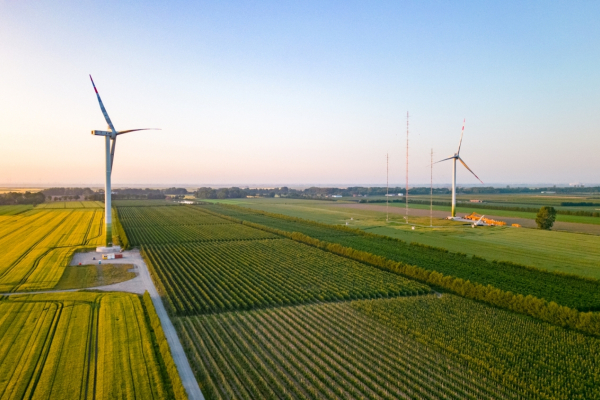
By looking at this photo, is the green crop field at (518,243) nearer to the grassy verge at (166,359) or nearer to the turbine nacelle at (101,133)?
the grassy verge at (166,359)

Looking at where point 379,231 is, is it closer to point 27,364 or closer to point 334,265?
point 334,265

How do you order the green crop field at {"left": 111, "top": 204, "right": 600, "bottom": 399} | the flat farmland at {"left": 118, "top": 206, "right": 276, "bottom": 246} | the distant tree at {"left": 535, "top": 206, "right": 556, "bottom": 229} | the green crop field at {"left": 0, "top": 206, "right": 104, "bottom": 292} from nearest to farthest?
1. the green crop field at {"left": 111, "top": 204, "right": 600, "bottom": 399}
2. the green crop field at {"left": 0, "top": 206, "right": 104, "bottom": 292}
3. the flat farmland at {"left": 118, "top": 206, "right": 276, "bottom": 246}
4. the distant tree at {"left": 535, "top": 206, "right": 556, "bottom": 229}

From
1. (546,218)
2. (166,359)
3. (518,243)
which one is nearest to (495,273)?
(518,243)

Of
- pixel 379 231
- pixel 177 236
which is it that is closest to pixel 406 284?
pixel 379 231

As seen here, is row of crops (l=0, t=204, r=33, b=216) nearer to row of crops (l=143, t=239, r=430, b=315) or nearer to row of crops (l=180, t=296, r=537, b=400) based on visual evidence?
row of crops (l=143, t=239, r=430, b=315)

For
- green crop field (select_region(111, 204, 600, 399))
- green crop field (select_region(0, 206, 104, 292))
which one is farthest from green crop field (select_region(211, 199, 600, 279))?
green crop field (select_region(0, 206, 104, 292))

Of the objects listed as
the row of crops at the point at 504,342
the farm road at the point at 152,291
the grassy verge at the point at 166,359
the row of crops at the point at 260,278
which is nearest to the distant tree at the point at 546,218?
the row of crops at the point at 260,278
